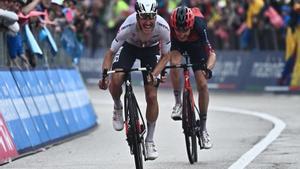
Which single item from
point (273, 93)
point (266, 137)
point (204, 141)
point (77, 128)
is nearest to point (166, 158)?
point (204, 141)

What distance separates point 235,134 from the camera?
58.7 feet

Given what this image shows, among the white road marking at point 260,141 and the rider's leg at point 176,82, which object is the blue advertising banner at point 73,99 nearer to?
the white road marking at point 260,141

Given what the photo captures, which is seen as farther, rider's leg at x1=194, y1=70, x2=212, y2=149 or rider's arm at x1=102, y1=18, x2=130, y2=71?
rider's leg at x1=194, y1=70, x2=212, y2=149

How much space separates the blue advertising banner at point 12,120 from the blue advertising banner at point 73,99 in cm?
356

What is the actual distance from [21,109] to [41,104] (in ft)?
4.03

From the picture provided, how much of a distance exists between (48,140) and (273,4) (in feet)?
47.4

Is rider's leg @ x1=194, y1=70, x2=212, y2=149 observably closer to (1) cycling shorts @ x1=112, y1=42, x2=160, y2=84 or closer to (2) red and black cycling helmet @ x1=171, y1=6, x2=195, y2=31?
(2) red and black cycling helmet @ x1=171, y1=6, x2=195, y2=31

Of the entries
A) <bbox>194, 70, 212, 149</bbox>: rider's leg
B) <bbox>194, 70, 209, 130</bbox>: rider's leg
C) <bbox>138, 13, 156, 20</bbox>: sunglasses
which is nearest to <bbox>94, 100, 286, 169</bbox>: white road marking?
<bbox>194, 70, 212, 149</bbox>: rider's leg

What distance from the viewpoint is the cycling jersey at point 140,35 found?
12406 millimetres

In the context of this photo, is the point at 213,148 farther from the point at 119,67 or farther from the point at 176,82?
the point at 119,67

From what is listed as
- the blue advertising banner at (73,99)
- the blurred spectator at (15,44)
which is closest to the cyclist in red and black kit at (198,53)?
the blurred spectator at (15,44)

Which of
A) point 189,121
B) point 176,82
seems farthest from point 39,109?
point 189,121

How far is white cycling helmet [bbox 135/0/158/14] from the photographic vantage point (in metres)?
12.0

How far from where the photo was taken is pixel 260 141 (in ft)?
53.2
